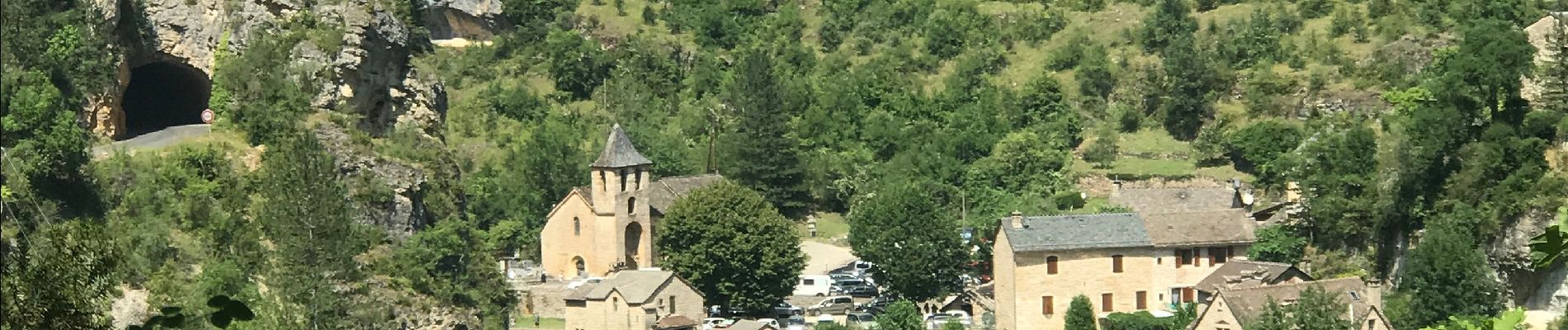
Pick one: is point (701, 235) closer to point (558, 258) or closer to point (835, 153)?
point (558, 258)

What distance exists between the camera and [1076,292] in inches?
2721

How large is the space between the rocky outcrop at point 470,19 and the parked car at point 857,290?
26791mm

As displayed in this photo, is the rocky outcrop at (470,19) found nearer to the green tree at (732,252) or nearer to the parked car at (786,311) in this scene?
the green tree at (732,252)

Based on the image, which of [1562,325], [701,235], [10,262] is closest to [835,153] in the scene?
[701,235]

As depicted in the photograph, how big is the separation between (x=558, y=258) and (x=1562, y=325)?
3216 centimetres

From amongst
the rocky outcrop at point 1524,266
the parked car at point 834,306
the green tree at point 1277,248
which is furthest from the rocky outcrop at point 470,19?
the rocky outcrop at point 1524,266

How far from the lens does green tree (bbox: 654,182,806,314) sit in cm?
7238

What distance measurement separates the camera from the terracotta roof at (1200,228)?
229 ft

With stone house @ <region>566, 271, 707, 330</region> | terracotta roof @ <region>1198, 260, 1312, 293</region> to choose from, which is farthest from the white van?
terracotta roof @ <region>1198, 260, 1312, 293</region>

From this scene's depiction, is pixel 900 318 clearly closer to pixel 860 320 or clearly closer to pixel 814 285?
pixel 860 320

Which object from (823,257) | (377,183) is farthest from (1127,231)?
(377,183)

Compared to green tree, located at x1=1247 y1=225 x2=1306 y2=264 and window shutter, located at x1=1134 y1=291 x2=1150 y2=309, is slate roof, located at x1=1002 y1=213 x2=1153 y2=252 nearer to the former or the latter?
window shutter, located at x1=1134 y1=291 x2=1150 y2=309

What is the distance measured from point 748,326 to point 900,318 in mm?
3897

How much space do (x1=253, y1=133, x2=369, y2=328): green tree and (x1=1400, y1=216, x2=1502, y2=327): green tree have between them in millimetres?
25604
